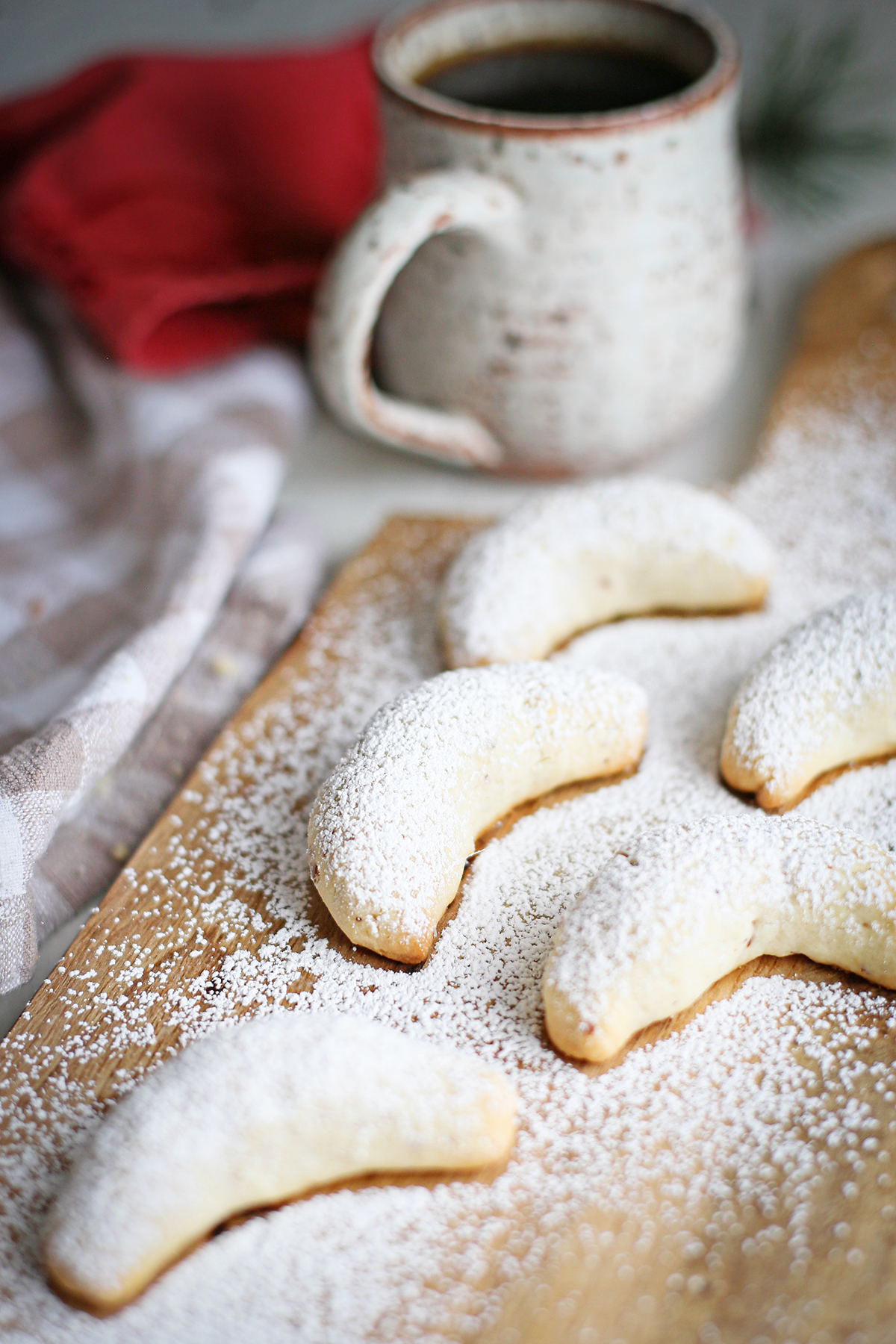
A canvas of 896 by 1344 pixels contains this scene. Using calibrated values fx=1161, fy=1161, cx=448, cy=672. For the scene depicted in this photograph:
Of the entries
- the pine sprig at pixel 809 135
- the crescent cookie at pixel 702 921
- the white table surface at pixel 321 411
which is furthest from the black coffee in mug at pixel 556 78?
the crescent cookie at pixel 702 921

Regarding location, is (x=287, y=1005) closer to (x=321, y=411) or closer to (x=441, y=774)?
(x=441, y=774)

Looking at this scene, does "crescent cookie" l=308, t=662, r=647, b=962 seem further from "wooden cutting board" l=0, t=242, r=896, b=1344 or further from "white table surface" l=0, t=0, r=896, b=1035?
"white table surface" l=0, t=0, r=896, b=1035

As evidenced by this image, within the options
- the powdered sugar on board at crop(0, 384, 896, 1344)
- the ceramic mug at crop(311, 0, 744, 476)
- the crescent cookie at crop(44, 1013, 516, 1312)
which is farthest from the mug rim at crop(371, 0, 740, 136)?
the crescent cookie at crop(44, 1013, 516, 1312)

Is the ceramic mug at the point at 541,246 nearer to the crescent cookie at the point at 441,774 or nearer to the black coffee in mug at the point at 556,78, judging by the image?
the black coffee in mug at the point at 556,78

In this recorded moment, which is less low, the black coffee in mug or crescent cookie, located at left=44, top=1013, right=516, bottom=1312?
the black coffee in mug

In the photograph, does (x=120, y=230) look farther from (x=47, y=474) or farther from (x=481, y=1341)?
(x=481, y=1341)

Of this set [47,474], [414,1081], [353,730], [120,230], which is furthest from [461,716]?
[120,230]
